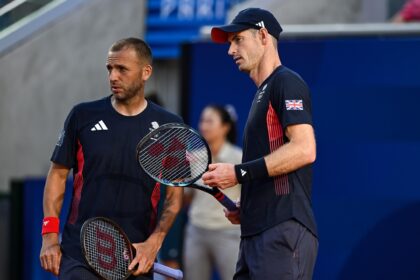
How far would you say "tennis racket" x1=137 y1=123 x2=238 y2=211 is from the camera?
216 inches

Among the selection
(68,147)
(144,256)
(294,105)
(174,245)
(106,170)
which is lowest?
(174,245)

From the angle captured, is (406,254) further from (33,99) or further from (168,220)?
(33,99)

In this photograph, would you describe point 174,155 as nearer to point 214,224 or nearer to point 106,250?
point 106,250

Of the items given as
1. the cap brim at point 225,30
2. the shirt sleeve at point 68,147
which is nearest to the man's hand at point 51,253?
the shirt sleeve at point 68,147

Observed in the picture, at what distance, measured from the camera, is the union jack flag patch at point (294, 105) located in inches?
206

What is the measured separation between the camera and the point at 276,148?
17.5 feet

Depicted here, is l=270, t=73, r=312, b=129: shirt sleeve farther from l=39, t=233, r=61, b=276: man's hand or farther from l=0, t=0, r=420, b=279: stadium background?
l=0, t=0, r=420, b=279: stadium background

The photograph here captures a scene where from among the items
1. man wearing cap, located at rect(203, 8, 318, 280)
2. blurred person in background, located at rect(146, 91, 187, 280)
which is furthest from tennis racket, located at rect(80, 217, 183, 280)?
blurred person in background, located at rect(146, 91, 187, 280)

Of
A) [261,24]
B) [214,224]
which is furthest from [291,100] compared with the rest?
[214,224]

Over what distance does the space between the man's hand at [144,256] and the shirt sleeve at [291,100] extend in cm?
106

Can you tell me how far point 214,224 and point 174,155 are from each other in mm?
2980

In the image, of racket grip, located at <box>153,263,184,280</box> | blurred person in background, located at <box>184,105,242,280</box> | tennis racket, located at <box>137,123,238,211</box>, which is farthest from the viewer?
blurred person in background, located at <box>184,105,242,280</box>

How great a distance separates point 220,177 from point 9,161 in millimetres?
7040

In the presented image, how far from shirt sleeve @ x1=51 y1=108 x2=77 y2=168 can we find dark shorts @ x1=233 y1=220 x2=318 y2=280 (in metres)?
1.15
